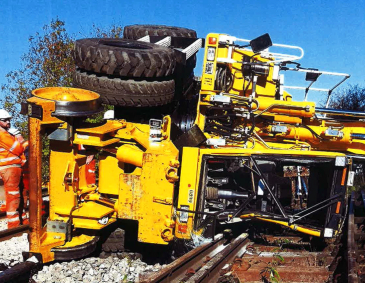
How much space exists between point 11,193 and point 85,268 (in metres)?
2.18

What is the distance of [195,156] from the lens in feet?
18.2

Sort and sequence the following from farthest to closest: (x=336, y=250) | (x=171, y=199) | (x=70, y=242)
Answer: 1. (x=336, y=250)
2. (x=70, y=242)
3. (x=171, y=199)

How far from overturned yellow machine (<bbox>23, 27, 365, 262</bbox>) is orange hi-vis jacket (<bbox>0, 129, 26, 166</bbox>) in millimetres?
1807

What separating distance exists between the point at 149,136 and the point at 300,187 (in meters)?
3.17

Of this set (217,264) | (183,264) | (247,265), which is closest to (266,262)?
(247,265)

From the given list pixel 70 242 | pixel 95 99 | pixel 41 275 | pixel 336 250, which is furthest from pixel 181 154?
pixel 336 250

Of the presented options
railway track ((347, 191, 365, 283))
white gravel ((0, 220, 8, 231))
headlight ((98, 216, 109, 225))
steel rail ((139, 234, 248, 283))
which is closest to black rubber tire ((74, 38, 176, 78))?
headlight ((98, 216, 109, 225))

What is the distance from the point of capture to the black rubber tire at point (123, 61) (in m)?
5.72

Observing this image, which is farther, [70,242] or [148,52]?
[148,52]

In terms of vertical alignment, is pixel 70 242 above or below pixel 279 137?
below

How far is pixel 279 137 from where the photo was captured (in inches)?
256

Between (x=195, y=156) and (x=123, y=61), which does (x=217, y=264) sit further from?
(x=123, y=61)

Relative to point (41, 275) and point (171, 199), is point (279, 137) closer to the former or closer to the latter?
point (171, 199)

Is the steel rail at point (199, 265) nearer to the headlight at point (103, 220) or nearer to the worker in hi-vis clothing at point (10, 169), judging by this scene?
the headlight at point (103, 220)
